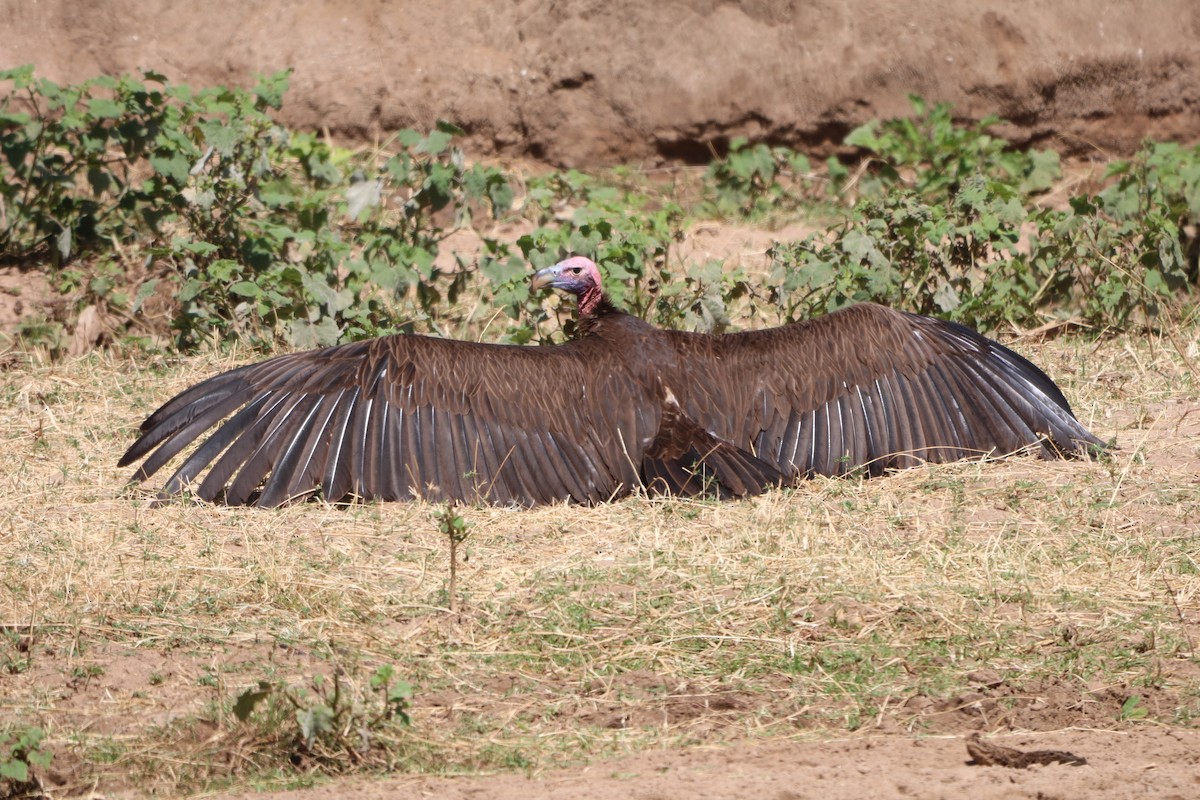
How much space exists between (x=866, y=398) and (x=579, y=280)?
1281mm

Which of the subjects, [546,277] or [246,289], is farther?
[246,289]

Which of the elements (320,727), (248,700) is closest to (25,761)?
(248,700)

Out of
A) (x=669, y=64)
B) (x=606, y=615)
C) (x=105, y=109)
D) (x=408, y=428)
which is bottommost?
(x=606, y=615)

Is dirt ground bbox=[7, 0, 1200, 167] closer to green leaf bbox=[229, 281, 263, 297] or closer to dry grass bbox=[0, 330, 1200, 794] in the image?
→ green leaf bbox=[229, 281, 263, 297]

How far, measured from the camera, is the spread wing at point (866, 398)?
6148 mm

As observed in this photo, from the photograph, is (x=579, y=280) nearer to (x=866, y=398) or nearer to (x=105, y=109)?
(x=866, y=398)

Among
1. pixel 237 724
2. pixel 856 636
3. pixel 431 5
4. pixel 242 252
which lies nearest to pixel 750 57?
pixel 431 5

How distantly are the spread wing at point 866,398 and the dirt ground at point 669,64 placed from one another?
4.13 meters

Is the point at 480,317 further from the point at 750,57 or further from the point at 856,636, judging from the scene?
the point at 856,636

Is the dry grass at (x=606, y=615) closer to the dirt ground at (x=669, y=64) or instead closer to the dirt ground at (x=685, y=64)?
the dirt ground at (x=669, y=64)

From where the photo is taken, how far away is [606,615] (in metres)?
4.72

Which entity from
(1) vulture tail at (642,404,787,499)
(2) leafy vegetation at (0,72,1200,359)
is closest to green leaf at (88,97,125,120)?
(2) leafy vegetation at (0,72,1200,359)

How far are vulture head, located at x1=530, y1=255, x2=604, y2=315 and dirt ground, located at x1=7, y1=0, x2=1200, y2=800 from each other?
12.2ft

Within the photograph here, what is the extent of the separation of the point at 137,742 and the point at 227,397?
2.15 m
